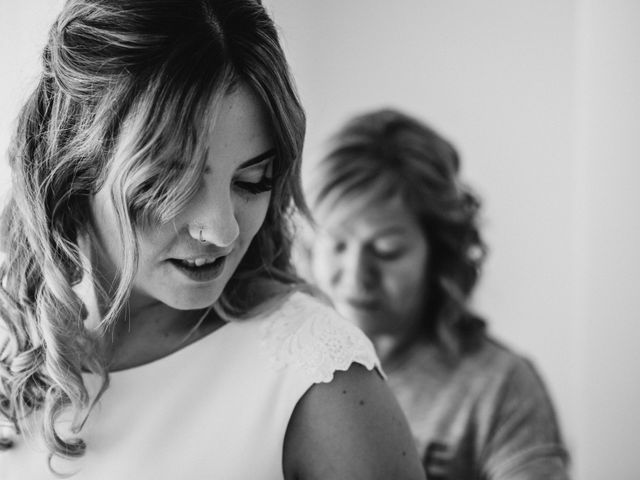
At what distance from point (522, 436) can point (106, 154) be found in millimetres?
1136

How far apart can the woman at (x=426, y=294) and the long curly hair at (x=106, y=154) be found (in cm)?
75

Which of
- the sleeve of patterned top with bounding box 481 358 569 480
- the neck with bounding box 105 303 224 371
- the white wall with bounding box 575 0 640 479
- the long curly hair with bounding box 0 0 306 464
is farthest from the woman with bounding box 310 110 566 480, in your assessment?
the white wall with bounding box 575 0 640 479

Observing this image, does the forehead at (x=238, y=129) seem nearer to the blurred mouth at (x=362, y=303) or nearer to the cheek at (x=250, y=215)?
the cheek at (x=250, y=215)

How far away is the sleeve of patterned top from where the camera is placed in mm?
1686

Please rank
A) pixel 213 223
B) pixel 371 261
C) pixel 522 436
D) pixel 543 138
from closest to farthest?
pixel 213 223 → pixel 522 436 → pixel 371 261 → pixel 543 138

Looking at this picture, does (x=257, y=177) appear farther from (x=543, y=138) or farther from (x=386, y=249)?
(x=543, y=138)

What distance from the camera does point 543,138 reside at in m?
2.98

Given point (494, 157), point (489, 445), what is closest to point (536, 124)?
point (494, 157)

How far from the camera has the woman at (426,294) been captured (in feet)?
5.68

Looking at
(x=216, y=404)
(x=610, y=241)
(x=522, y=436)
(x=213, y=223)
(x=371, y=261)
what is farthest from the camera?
(x=610, y=241)

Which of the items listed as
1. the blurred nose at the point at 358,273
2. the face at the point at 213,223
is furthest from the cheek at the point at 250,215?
the blurred nose at the point at 358,273

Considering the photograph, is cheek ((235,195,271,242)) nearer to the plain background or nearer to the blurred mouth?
the blurred mouth

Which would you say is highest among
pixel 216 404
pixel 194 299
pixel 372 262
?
pixel 194 299

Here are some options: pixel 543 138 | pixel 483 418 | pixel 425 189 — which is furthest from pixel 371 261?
pixel 543 138
